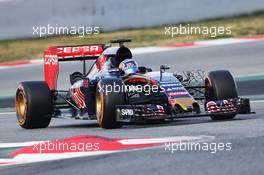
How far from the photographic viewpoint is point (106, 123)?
11461mm

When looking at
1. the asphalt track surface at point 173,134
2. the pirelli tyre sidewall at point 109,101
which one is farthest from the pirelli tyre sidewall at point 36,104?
the pirelli tyre sidewall at point 109,101

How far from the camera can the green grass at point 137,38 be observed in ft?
72.7

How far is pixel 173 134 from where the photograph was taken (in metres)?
10.3

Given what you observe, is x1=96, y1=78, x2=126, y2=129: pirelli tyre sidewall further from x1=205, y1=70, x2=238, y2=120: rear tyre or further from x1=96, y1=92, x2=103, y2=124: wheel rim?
x1=205, y1=70, x2=238, y2=120: rear tyre

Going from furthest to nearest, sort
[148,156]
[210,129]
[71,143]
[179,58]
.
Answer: [179,58] < [210,129] < [71,143] < [148,156]

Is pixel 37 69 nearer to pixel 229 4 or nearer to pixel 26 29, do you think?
pixel 26 29

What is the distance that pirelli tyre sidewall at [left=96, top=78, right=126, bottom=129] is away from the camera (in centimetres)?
1122

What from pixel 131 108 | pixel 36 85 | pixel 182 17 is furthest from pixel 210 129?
pixel 182 17

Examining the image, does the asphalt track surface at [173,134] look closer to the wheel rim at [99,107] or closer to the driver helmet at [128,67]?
the wheel rim at [99,107]

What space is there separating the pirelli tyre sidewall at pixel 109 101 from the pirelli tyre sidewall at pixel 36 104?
1.40m

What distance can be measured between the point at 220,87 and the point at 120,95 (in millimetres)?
1400

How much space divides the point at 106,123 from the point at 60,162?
302cm

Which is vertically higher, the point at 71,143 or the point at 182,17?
the point at 182,17

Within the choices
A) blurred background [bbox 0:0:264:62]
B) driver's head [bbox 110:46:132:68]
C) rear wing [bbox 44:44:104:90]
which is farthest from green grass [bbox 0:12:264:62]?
driver's head [bbox 110:46:132:68]
